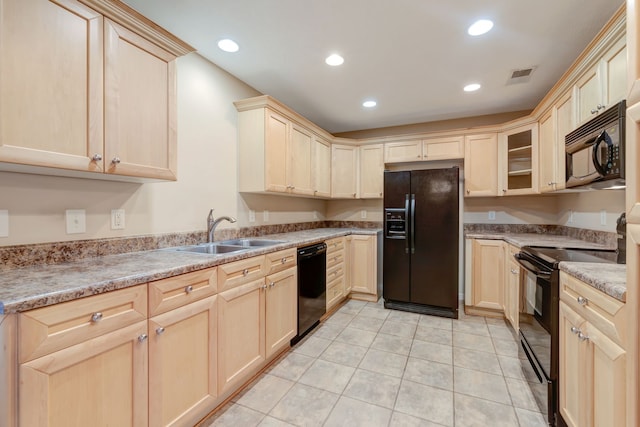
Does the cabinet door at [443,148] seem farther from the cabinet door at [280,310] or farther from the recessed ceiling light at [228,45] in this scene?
the recessed ceiling light at [228,45]

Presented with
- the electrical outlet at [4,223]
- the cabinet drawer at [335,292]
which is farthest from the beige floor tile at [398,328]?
the electrical outlet at [4,223]

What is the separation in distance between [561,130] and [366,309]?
265 centimetres

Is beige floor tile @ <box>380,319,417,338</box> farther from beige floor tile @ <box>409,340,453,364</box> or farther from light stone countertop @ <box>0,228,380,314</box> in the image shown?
light stone countertop @ <box>0,228,380,314</box>

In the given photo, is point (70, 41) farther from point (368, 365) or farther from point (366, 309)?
point (366, 309)

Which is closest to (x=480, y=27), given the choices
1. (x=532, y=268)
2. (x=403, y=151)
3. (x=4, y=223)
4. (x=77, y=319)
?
(x=532, y=268)

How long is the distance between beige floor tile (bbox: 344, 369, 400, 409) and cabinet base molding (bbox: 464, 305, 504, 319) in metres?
1.79

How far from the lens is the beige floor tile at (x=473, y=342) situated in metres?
2.50

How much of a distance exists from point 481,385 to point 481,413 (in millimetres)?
310

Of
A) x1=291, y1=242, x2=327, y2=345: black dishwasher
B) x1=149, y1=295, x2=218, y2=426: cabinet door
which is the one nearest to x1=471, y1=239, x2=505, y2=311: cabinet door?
x1=291, y1=242, x2=327, y2=345: black dishwasher

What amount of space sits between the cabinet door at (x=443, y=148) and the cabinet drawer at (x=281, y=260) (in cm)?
237

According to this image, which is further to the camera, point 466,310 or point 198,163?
point 466,310

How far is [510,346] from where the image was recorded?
2516 mm

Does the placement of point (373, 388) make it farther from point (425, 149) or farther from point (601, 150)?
point (425, 149)

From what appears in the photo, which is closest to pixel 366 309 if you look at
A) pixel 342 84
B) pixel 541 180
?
pixel 541 180
